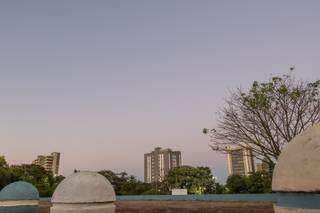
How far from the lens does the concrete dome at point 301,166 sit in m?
4.51

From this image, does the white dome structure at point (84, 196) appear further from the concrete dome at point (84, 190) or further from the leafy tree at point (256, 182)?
the leafy tree at point (256, 182)

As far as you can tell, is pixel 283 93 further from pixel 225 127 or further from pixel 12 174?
pixel 12 174

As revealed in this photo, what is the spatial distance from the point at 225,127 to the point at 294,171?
726 inches

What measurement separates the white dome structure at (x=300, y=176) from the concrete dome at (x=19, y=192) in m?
11.9

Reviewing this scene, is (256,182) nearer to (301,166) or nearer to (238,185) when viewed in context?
(238,185)

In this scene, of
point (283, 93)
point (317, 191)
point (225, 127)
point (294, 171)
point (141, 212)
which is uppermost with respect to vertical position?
point (283, 93)

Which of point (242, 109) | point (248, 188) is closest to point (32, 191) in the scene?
point (242, 109)

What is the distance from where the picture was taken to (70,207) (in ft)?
32.3

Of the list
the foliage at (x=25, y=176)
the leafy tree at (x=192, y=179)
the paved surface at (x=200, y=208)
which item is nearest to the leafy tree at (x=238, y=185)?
the leafy tree at (x=192, y=179)

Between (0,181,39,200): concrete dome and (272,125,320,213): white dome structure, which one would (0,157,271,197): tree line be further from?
(272,125,320,213): white dome structure

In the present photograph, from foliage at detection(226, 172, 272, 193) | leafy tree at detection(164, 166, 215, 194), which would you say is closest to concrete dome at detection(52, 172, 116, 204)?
foliage at detection(226, 172, 272, 193)

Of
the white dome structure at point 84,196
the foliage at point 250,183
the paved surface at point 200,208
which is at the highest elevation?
the foliage at point 250,183

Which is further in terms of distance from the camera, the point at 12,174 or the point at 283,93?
the point at 12,174

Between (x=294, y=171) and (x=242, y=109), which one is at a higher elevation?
(x=242, y=109)
